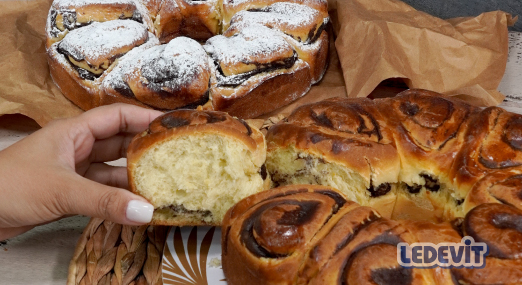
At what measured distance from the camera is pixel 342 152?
4.54ft

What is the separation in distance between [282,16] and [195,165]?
4.15 feet

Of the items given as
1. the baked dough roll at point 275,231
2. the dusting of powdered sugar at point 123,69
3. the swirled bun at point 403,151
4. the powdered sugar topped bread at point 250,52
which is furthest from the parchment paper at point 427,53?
the baked dough roll at point 275,231

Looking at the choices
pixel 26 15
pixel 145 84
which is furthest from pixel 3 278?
pixel 26 15

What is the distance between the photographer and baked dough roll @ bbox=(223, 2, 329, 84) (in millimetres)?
2369

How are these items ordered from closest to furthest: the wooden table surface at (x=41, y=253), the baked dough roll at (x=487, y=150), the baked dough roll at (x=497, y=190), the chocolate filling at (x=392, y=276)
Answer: the chocolate filling at (x=392, y=276), the baked dough roll at (x=497, y=190), the baked dough roll at (x=487, y=150), the wooden table surface at (x=41, y=253)

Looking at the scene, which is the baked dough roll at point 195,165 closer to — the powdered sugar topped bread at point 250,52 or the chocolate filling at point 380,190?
the chocolate filling at point 380,190

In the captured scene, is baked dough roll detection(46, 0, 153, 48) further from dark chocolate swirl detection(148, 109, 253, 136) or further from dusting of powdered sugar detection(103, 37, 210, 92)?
dark chocolate swirl detection(148, 109, 253, 136)

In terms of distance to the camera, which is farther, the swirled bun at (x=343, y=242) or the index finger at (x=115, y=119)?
the index finger at (x=115, y=119)

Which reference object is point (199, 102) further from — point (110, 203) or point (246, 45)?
point (110, 203)

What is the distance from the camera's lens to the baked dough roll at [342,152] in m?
1.38

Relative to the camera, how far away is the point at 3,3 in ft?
9.07

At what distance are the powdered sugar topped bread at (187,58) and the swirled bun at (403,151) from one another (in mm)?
725

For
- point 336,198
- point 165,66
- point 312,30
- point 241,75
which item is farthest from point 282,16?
point 336,198

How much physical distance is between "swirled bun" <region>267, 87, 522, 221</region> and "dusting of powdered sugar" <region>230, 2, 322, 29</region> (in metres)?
0.98
